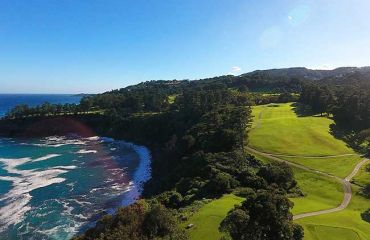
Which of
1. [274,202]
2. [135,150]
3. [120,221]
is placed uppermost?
[274,202]

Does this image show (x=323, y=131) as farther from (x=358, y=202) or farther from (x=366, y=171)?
(x=358, y=202)

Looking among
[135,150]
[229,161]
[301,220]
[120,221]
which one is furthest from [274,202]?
[135,150]

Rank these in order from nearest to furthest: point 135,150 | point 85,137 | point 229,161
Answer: point 229,161 → point 135,150 → point 85,137

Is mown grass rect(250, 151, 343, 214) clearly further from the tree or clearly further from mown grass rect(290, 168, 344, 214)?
the tree

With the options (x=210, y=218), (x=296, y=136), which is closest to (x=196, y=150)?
(x=296, y=136)

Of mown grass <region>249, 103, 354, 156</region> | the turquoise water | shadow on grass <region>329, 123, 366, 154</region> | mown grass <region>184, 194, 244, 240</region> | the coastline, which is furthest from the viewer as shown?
shadow on grass <region>329, 123, 366, 154</region>

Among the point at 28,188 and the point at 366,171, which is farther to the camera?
the point at 28,188

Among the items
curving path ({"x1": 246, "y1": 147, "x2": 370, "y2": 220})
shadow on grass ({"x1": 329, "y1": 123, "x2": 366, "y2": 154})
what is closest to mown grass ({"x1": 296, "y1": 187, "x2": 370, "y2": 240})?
curving path ({"x1": 246, "y1": 147, "x2": 370, "y2": 220})
